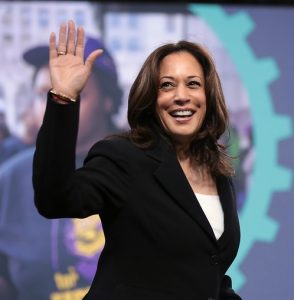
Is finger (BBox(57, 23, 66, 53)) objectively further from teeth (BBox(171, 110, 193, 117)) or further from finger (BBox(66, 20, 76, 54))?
teeth (BBox(171, 110, 193, 117))

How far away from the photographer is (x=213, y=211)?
138 centimetres

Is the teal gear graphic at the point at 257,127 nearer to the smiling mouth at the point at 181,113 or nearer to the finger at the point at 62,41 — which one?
the smiling mouth at the point at 181,113

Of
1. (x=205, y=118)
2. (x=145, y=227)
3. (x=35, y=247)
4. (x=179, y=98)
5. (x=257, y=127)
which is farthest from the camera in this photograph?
(x=257, y=127)

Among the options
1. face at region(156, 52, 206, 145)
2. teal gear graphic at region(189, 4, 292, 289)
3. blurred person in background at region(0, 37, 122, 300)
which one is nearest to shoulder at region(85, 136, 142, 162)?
face at region(156, 52, 206, 145)

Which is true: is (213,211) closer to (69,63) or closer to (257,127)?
(69,63)

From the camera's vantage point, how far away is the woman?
109 cm

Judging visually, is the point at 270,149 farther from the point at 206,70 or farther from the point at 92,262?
the point at 206,70

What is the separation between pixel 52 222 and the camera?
3.01 metres

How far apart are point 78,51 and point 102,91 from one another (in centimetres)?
199

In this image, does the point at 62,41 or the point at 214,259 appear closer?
the point at 62,41

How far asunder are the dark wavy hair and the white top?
0.33ft

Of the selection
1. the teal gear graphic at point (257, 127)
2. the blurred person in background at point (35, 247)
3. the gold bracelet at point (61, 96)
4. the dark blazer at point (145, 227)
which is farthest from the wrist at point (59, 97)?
the teal gear graphic at point (257, 127)

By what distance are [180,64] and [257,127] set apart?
185 centimetres

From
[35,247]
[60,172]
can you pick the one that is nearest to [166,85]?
[60,172]
